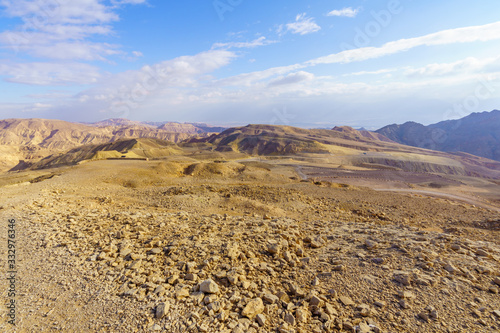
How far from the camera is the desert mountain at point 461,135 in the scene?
366 ft

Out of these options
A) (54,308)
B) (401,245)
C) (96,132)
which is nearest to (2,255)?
(54,308)

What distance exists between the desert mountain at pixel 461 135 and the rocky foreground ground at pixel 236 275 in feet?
457

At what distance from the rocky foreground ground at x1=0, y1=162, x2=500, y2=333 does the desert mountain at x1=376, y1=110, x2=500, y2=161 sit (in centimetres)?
13935

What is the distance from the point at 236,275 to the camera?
18.6 feet

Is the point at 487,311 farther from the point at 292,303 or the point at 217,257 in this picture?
the point at 217,257

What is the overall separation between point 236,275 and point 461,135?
558ft

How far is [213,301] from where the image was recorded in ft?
16.1

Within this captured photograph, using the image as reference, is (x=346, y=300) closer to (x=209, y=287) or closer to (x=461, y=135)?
(x=209, y=287)

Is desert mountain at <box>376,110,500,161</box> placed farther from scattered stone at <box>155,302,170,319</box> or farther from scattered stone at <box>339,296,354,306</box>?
scattered stone at <box>155,302,170,319</box>

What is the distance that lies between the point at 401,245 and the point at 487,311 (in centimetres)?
265

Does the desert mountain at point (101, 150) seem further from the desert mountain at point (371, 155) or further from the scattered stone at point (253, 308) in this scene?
the scattered stone at point (253, 308)

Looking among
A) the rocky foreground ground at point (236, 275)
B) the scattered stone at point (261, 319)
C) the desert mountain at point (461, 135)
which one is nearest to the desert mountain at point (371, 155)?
the desert mountain at point (461, 135)
